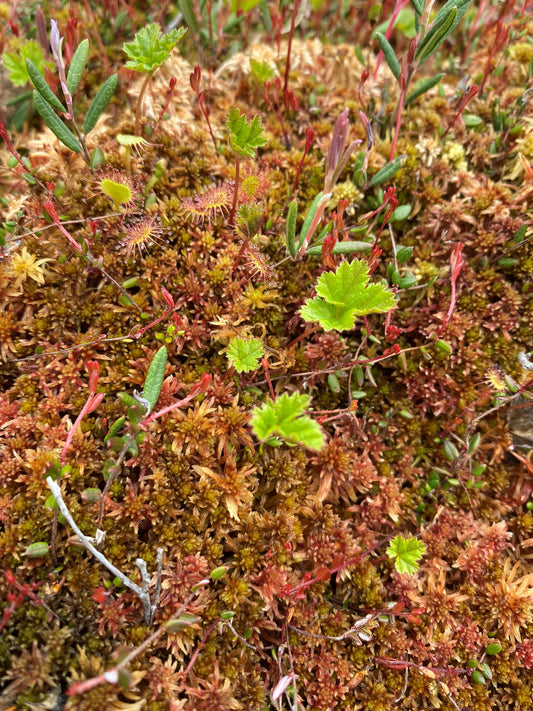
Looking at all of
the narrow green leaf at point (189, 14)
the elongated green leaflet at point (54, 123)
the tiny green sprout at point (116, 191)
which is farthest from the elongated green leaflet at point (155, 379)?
the narrow green leaf at point (189, 14)

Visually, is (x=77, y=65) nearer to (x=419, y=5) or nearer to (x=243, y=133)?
(x=243, y=133)

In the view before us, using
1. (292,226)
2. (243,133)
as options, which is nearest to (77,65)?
(243,133)

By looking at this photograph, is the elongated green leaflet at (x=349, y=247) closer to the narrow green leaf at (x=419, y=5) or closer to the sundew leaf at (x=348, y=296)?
the sundew leaf at (x=348, y=296)

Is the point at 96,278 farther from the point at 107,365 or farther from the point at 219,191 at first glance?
the point at 219,191

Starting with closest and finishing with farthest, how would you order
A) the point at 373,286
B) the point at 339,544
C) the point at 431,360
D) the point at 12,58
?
the point at 373,286, the point at 339,544, the point at 431,360, the point at 12,58

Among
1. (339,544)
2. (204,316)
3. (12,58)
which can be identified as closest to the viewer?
(339,544)

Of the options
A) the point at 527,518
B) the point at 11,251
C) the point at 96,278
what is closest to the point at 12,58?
the point at 11,251
